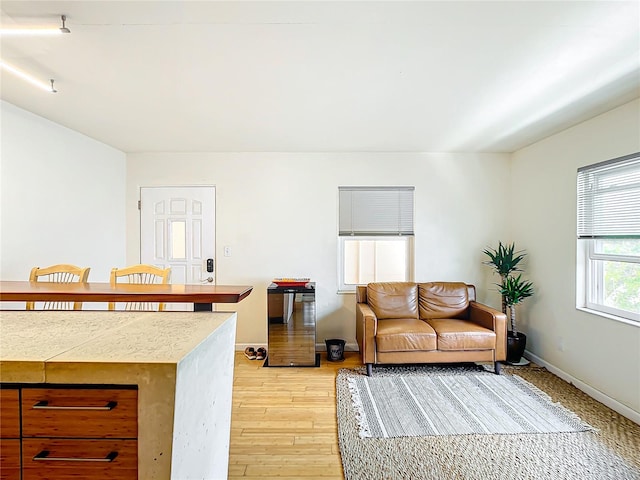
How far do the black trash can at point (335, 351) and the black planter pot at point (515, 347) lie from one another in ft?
5.87

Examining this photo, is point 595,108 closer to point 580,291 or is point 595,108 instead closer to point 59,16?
point 580,291

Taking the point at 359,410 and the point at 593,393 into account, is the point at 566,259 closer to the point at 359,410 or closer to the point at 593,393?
the point at 593,393

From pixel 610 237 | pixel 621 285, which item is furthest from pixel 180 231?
pixel 621 285

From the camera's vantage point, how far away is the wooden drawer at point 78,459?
0.92 metres

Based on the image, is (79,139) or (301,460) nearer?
(301,460)

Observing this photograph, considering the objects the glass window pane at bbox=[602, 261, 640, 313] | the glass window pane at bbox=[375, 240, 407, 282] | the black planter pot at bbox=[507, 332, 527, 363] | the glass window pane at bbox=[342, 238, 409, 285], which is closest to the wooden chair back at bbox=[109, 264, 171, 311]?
the glass window pane at bbox=[342, 238, 409, 285]

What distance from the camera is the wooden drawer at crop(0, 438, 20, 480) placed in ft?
3.01

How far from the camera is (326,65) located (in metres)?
1.97

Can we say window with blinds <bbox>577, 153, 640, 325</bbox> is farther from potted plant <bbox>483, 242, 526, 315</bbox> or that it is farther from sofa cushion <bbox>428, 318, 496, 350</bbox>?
sofa cushion <bbox>428, 318, 496, 350</bbox>

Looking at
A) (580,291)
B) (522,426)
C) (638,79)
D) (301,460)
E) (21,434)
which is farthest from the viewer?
(580,291)

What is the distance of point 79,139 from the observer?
326cm

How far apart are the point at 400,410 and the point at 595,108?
2913mm

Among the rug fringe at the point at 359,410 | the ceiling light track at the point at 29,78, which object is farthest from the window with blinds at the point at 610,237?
the ceiling light track at the point at 29,78

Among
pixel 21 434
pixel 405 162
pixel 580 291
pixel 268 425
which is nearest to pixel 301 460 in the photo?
pixel 268 425
